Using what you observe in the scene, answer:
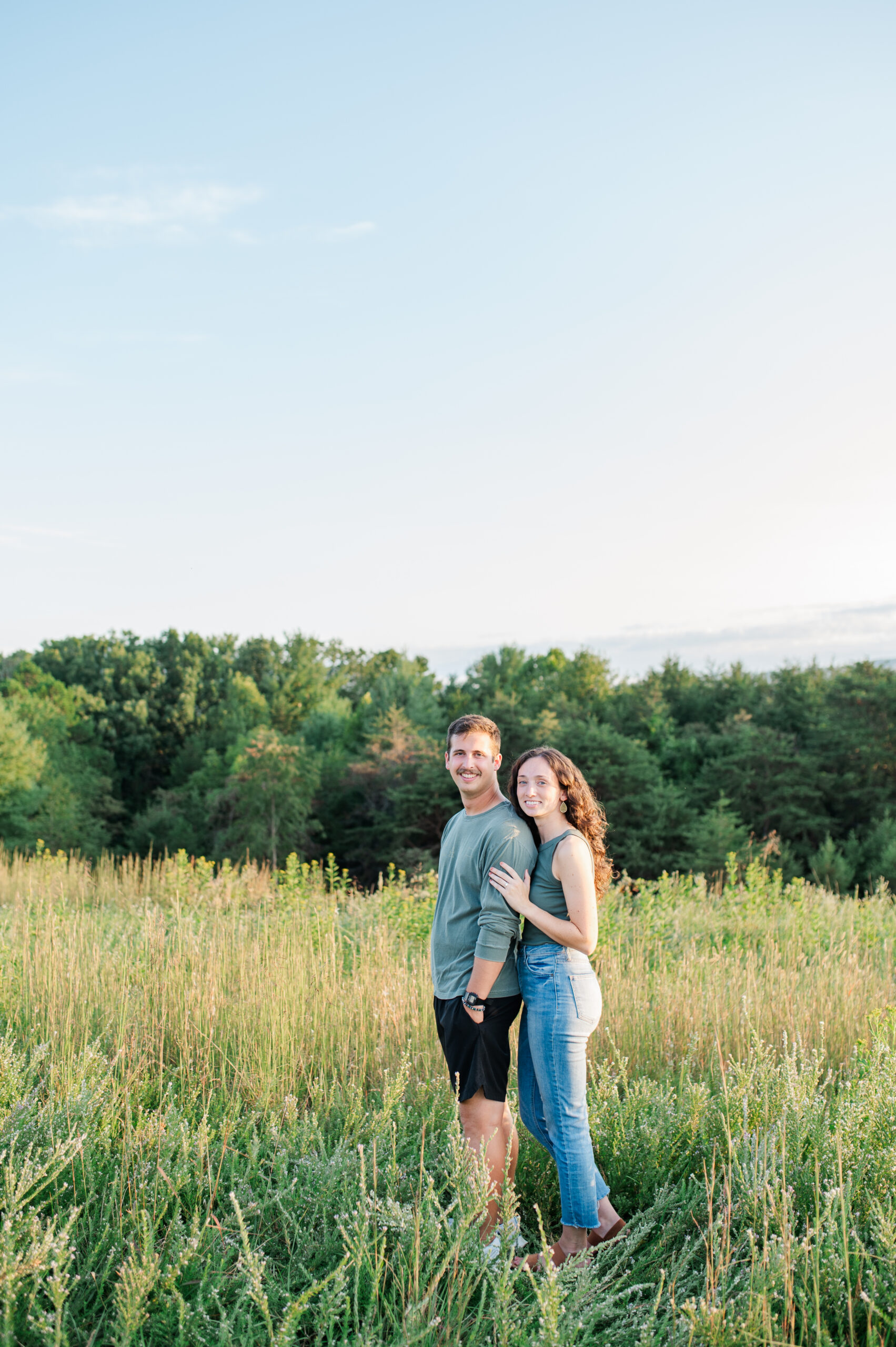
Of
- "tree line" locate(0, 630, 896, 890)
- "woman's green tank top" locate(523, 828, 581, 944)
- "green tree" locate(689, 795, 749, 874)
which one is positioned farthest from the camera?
"tree line" locate(0, 630, 896, 890)

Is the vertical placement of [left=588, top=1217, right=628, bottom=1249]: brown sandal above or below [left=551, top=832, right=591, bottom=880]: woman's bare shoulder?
below

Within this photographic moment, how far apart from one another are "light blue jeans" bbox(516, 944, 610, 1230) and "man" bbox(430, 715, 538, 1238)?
13 centimetres

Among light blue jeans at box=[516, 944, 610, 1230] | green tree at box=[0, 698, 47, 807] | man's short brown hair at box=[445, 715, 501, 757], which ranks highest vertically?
man's short brown hair at box=[445, 715, 501, 757]

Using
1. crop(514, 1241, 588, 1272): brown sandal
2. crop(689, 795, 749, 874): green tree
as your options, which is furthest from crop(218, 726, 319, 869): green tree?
crop(514, 1241, 588, 1272): brown sandal

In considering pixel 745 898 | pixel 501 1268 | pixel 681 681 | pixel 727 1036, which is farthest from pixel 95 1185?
pixel 681 681

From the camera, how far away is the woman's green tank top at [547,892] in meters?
2.77

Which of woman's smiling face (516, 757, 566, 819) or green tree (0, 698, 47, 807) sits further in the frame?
green tree (0, 698, 47, 807)

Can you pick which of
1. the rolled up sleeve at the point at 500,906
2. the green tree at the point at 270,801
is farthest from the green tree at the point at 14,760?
the rolled up sleeve at the point at 500,906

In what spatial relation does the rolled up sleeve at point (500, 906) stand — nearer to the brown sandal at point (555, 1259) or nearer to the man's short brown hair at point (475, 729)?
the man's short brown hair at point (475, 729)

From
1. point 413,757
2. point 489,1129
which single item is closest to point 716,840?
point 413,757

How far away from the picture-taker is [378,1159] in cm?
301

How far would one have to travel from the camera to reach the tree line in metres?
26.2

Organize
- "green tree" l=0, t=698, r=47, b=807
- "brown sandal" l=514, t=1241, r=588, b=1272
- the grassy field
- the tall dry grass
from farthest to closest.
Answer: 1. "green tree" l=0, t=698, r=47, b=807
2. the tall dry grass
3. "brown sandal" l=514, t=1241, r=588, b=1272
4. the grassy field

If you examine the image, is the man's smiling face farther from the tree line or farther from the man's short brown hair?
the tree line
